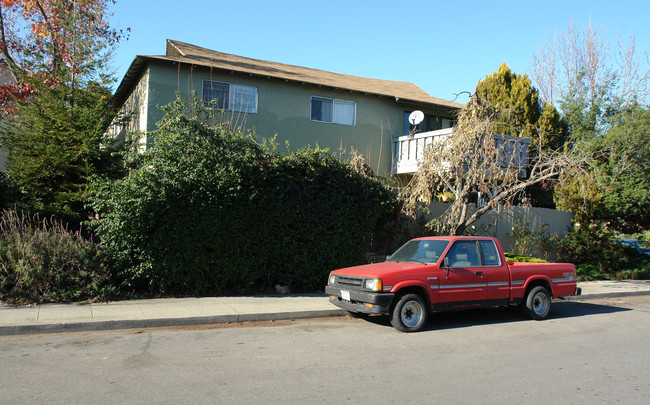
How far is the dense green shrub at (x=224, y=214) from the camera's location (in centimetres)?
1002

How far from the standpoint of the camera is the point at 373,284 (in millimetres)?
7969

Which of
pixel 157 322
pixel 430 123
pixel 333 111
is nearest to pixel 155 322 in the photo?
pixel 157 322

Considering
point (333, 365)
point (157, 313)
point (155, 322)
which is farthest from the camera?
point (157, 313)

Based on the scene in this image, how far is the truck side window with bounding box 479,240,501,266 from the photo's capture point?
8.98 meters

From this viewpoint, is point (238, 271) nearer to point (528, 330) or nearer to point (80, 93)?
point (528, 330)

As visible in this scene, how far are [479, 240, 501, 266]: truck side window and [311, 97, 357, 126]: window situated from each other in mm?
10036

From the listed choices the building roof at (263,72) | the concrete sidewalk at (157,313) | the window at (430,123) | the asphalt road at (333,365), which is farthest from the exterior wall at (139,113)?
the window at (430,123)

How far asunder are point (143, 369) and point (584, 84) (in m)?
30.1

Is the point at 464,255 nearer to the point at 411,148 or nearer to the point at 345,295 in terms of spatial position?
the point at 345,295

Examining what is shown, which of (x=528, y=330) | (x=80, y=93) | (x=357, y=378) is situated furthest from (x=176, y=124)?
(x=528, y=330)

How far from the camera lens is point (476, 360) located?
643 centimetres

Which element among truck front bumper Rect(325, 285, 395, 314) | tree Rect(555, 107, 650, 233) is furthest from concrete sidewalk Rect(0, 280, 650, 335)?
tree Rect(555, 107, 650, 233)

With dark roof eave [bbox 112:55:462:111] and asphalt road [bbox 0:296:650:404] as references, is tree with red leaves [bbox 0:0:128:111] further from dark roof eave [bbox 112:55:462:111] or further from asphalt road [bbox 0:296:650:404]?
asphalt road [bbox 0:296:650:404]

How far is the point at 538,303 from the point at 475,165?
177 inches
